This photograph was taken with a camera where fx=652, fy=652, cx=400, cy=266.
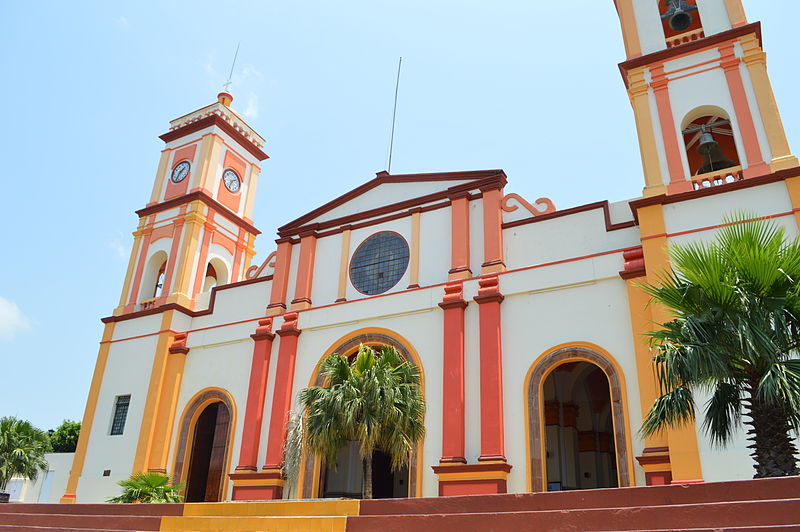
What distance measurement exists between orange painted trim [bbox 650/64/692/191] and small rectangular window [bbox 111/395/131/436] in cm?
1946

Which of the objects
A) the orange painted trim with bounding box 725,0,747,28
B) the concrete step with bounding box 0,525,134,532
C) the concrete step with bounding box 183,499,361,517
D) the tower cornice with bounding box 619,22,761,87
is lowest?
Answer: the concrete step with bounding box 0,525,134,532

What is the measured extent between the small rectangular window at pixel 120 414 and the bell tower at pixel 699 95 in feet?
61.9

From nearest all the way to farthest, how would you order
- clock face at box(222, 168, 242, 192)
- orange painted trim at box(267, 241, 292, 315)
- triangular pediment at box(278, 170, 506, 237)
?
1. triangular pediment at box(278, 170, 506, 237)
2. orange painted trim at box(267, 241, 292, 315)
3. clock face at box(222, 168, 242, 192)

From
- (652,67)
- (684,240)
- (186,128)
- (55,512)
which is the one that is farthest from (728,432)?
(186,128)

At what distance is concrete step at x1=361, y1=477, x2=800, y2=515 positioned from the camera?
772cm

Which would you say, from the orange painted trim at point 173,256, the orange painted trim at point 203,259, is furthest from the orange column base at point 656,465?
the orange painted trim at point 173,256

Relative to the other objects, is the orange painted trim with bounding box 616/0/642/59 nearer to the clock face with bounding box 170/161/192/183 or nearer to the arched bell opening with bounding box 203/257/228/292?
the arched bell opening with bounding box 203/257/228/292

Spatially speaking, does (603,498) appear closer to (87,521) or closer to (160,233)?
(87,521)

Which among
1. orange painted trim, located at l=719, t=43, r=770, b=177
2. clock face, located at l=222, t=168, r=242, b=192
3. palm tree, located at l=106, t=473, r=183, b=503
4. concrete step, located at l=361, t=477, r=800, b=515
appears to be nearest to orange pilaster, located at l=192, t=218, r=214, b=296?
clock face, located at l=222, t=168, r=242, b=192

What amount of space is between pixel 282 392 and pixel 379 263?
5.10 m

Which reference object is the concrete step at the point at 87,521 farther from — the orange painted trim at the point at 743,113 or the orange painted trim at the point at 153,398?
the orange painted trim at the point at 743,113

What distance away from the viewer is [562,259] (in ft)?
58.9

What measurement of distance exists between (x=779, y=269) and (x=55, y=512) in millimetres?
16492

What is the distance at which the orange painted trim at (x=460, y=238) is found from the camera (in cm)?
1909
